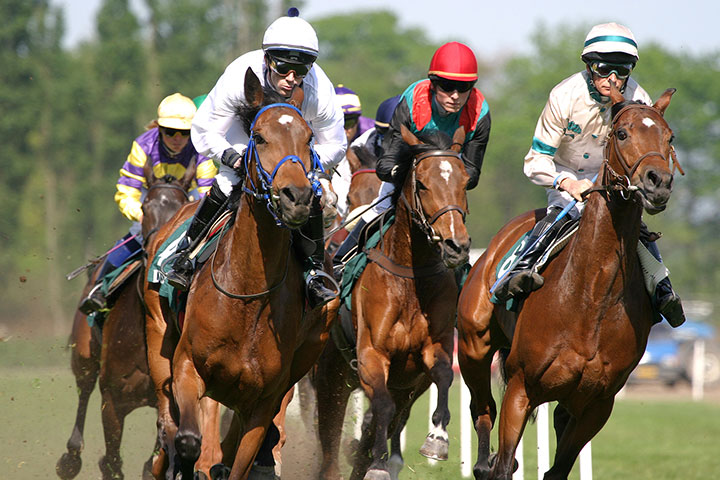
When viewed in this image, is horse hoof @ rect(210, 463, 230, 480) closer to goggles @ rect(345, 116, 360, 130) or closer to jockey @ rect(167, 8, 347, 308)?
jockey @ rect(167, 8, 347, 308)

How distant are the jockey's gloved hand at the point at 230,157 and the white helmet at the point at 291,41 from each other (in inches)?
26.6

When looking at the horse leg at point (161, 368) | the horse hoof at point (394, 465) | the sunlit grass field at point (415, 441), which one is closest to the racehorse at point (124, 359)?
the sunlit grass field at point (415, 441)

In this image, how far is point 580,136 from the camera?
7.32 m

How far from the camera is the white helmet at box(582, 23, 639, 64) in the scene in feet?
22.6

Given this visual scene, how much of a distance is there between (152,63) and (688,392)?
2356 centimetres

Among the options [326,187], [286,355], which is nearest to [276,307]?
[286,355]

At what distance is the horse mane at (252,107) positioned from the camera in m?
6.35

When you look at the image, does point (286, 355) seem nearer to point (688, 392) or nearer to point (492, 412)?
point (492, 412)

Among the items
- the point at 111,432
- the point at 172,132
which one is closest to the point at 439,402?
the point at 111,432

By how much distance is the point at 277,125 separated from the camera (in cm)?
597

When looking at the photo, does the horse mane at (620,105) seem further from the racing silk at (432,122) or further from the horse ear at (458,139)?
the racing silk at (432,122)

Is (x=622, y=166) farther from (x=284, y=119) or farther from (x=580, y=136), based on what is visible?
(x=284, y=119)

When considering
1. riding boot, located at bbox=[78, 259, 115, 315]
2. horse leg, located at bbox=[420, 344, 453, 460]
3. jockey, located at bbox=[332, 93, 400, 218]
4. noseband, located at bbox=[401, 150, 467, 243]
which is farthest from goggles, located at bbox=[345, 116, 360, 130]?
horse leg, located at bbox=[420, 344, 453, 460]

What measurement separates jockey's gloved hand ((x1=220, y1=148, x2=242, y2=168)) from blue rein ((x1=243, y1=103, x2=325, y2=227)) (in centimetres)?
18
